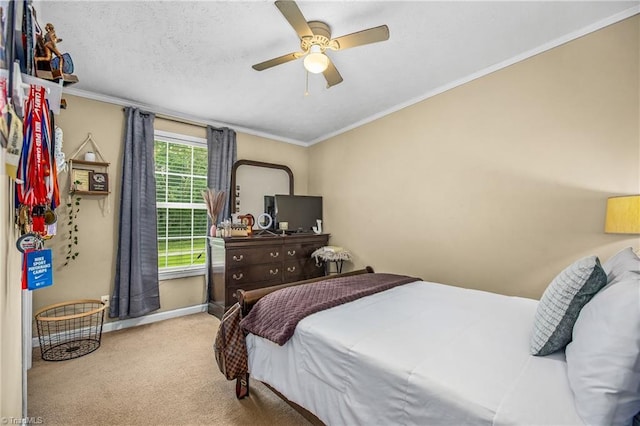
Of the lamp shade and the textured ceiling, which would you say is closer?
the lamp shade

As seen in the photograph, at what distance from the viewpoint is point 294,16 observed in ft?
5.70

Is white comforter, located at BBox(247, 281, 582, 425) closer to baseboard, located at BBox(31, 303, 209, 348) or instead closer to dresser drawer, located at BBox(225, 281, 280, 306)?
dresser drawer, located at BBox(225, 281, 280, 306)

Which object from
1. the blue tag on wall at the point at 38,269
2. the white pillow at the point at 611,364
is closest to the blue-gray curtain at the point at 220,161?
the blue tag on wall at the point at 38,269

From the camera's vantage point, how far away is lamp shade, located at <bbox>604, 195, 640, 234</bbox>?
1673 millimetres

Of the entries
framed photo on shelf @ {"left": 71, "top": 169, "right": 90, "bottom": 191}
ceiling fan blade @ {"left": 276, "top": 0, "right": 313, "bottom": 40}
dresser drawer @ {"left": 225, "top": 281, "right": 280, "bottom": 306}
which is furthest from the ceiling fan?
dresser drawer @ {"left": 225, "top": 281, "right": 280, "bottom": 306}

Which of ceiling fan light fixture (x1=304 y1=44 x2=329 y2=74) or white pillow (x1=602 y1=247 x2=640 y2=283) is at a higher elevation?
ceiling fan light fixture (x1=304 y1=44 x2=329 y2=74)

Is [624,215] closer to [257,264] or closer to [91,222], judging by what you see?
[257,264]

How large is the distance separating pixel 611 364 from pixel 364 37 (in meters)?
1.98

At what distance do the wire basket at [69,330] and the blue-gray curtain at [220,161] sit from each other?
1202mm

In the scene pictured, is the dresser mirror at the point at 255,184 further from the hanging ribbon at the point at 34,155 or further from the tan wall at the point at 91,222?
the hanging ribbon at the point at 34,155

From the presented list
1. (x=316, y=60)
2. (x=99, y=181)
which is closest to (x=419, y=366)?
(x=316, y=60)

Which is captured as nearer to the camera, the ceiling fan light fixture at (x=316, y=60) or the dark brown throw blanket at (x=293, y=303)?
the dark brown throw blanket at (x=293, y=303)

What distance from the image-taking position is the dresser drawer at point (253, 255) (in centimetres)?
338

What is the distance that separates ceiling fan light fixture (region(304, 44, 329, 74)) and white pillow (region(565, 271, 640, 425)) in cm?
190
